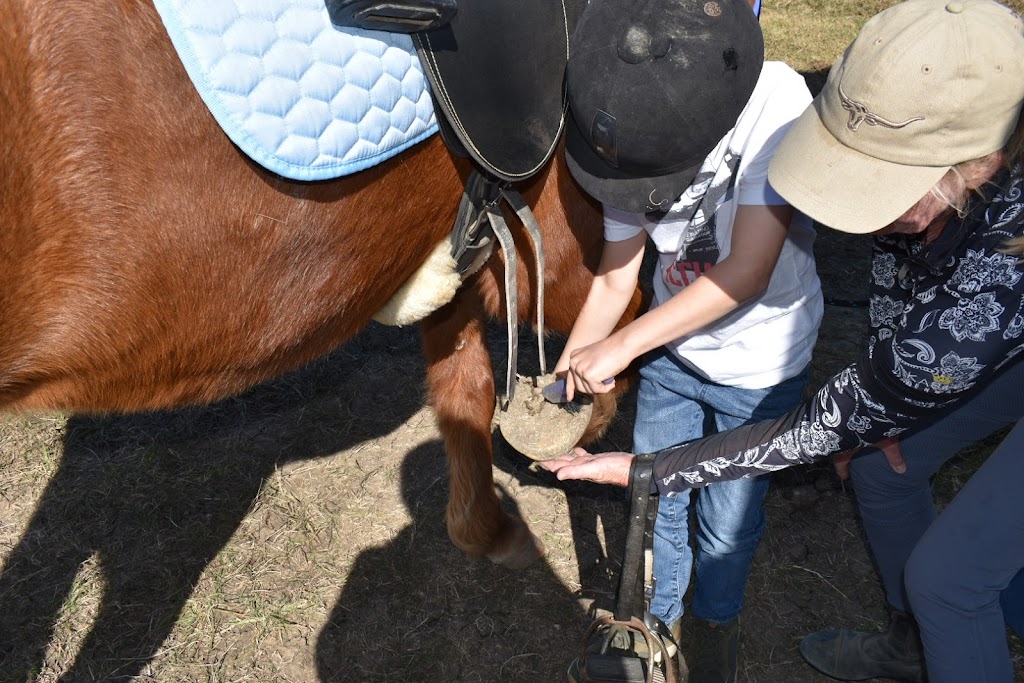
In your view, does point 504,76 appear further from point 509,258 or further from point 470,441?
point 470,441

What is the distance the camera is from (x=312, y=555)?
230cm

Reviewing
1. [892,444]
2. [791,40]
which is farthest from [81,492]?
[791,40]

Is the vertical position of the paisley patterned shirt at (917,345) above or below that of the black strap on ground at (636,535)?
above

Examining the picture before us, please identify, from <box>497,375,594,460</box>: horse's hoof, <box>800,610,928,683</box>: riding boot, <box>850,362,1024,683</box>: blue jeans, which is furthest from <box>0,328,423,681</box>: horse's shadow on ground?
<box>850,362,1024,683</box>: blue jeans

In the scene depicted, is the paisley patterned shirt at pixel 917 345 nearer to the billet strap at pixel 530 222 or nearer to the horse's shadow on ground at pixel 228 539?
the billet strap at pixel 530 222

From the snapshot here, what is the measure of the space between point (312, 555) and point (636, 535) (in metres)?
1.21

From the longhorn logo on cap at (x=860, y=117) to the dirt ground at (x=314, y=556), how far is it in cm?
128

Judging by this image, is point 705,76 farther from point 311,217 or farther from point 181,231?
point 181,231

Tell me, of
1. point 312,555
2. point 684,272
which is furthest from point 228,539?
point 684,272

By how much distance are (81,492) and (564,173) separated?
184 centimetres

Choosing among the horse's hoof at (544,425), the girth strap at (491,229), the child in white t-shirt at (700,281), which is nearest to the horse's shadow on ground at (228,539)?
the horse's hoof at (544,425)

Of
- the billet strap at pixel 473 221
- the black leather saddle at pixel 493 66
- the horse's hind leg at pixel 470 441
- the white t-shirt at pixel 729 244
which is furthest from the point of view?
the horse's hind leg at pixel 470 441

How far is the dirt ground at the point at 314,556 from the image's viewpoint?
2.06 metres

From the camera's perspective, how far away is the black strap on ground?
143 cm
